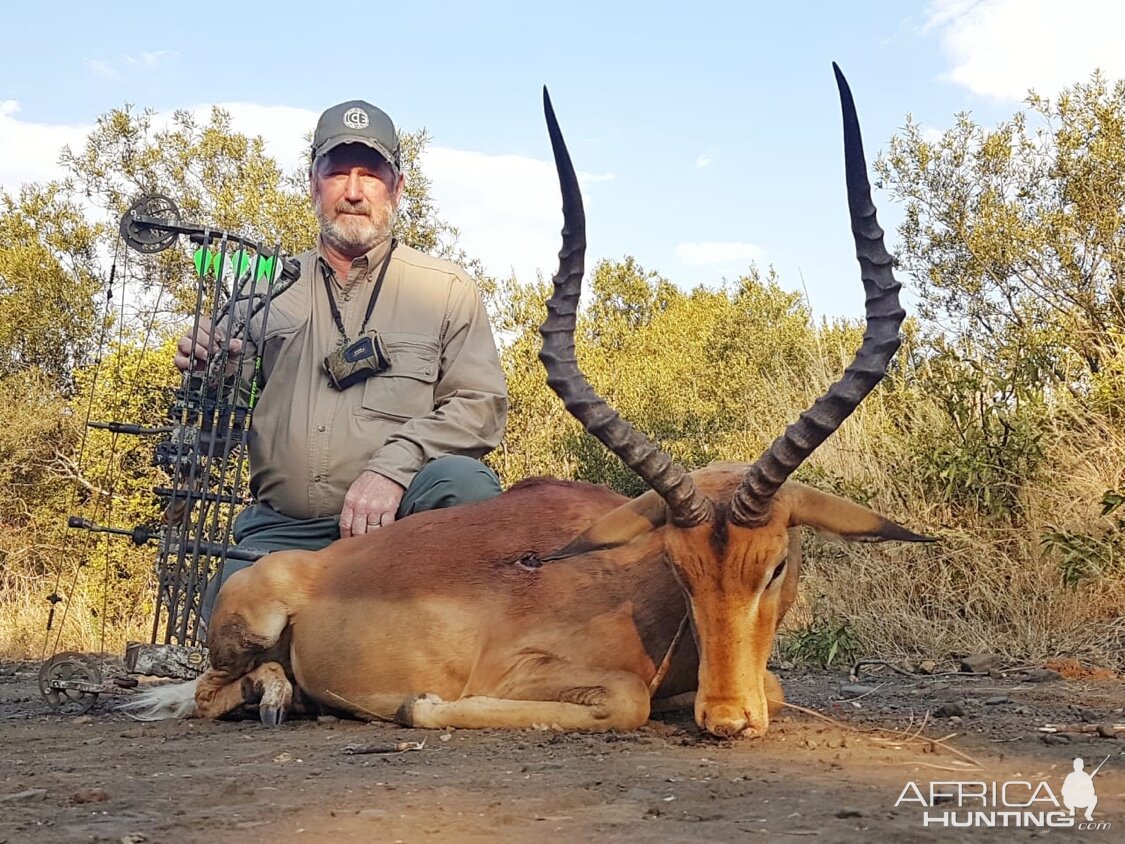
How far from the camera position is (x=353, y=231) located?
23.4 feet

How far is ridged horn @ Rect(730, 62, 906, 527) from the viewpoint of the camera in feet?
14.7

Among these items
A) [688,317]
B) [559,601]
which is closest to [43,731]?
[559,601]

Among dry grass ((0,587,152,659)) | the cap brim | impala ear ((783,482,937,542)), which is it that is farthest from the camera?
dry grass ((0,587,152,659))

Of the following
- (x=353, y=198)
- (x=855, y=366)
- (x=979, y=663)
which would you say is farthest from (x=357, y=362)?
(x=979, y=663)

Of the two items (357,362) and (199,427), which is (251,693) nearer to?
(199,427)

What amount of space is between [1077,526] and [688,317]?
26469 millimetres

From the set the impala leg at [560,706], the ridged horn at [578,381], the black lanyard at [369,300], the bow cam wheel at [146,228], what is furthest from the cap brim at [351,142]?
the impala leg at [560,706]

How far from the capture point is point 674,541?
15.1 ft

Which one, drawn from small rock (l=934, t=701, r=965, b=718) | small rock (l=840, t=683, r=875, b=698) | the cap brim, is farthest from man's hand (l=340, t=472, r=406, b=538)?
small rock (l=934, t=701, r=965, b=718)

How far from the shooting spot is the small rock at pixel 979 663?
7.44 m

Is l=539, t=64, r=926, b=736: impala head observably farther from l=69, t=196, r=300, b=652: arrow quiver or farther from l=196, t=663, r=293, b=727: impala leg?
l=69, t=196, r=300, b=652: arrow quiver

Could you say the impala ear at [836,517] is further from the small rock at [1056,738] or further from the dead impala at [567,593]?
the small rock at [1056,738]

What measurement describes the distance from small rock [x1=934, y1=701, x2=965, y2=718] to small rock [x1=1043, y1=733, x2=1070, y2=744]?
813 millimetres

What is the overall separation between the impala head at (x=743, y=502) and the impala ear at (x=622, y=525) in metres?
0.15
